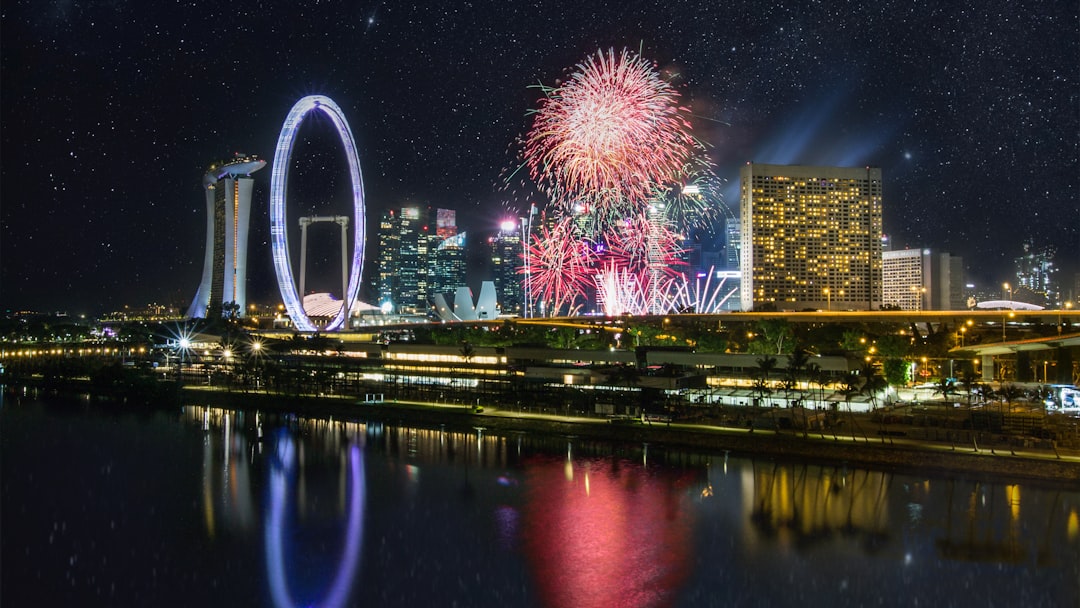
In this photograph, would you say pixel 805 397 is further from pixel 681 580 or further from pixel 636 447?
pixel 681 580

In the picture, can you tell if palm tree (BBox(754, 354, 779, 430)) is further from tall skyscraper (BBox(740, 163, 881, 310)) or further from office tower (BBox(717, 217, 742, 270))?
office tower (BBox(717, 217, 742, 270))

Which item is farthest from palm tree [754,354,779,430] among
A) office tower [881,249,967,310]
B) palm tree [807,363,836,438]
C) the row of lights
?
office tower [881,249,967,310]

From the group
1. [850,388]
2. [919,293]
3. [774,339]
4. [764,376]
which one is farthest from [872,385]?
[919,293]

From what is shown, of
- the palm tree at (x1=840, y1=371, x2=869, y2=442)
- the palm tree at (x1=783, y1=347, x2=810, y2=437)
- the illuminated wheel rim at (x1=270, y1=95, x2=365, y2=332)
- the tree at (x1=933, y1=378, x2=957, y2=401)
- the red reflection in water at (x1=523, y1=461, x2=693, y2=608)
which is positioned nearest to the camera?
the red reflection in water at (x1=523, y1=461, x2=693, y2=608)

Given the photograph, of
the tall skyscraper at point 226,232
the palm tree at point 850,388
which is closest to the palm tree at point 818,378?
the palm tree at point 850,388

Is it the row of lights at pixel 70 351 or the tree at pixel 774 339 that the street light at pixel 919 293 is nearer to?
the tree at pixel 774 339

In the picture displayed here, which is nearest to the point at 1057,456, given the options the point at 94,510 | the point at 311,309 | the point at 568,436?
the point at 568,436

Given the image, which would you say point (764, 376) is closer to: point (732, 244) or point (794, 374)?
point (794, 374)
